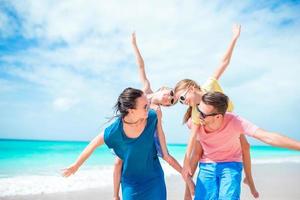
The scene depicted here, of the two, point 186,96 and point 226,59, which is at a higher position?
point 226,59

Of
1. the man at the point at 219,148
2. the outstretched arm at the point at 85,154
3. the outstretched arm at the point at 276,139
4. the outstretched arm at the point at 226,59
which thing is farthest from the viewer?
the outstretched arm at the point at 226,59

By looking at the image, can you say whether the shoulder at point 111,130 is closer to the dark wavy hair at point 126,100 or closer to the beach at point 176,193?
the dark wavy hair at point 126,100

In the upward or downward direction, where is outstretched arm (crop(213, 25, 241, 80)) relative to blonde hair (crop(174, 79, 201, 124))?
upward

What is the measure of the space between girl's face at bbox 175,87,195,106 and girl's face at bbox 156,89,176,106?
0.27 feet

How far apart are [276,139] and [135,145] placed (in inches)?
57.4

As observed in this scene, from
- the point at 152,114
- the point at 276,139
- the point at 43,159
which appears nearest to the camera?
the point at 276,139

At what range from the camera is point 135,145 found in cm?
418

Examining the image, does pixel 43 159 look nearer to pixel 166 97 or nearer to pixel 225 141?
pixel 166 97

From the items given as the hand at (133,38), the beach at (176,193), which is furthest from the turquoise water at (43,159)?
the hand at (133,38)

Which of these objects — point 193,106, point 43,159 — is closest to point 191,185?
point 193,106

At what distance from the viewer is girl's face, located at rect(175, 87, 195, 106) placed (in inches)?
183

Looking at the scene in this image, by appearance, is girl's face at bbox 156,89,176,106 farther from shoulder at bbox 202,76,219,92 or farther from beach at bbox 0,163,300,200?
beach at bbox 0,163,300,200

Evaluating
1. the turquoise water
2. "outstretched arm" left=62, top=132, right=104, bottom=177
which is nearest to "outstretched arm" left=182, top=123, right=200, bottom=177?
"outstretched arm" left=62, top=132, right=104, bottom=177

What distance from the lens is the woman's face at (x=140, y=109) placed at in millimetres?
4129
